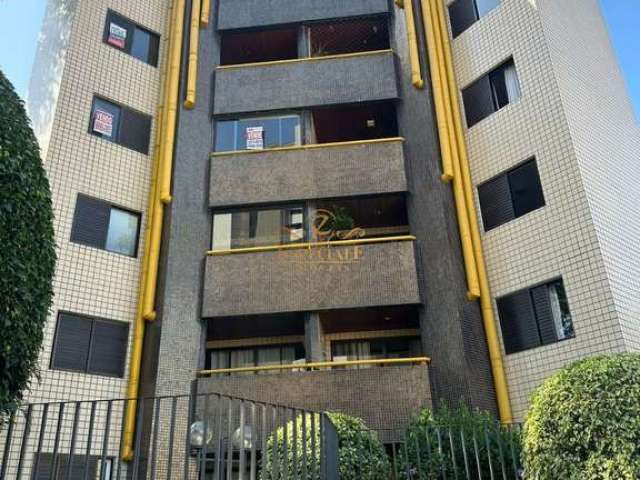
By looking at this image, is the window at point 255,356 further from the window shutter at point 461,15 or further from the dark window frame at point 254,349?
the window shutter at point 461,15

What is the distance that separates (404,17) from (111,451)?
14008 millimetres

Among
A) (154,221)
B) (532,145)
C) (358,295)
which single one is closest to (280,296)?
(358,295)

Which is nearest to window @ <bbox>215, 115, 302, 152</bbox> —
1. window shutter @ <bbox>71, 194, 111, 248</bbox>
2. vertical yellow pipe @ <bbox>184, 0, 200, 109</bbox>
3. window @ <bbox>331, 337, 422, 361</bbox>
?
vertical yellow pipe @ <bbox>184, 0, 200, 109</bbox>

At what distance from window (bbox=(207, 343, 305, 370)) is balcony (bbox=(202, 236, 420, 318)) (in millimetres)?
2244

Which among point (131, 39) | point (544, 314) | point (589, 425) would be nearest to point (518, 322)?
point (544, 314)

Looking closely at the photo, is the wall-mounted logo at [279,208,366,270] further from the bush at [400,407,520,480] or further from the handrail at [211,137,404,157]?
the bush at [400,407,520,480]

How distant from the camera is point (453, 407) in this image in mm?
12891

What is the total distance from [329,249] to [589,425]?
9.26 metres

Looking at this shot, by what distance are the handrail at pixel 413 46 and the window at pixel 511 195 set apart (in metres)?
3.54

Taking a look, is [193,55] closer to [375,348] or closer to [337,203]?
[337,203]

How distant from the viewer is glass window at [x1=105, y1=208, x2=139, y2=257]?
599 inches

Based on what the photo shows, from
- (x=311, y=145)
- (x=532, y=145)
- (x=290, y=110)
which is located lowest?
(x=532, y=145)

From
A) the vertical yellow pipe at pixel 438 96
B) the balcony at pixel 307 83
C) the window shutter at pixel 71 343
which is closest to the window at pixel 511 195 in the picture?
the vertical yellow pipe at pixel 438 96

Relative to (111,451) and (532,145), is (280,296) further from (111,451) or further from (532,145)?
A: (532,145)
